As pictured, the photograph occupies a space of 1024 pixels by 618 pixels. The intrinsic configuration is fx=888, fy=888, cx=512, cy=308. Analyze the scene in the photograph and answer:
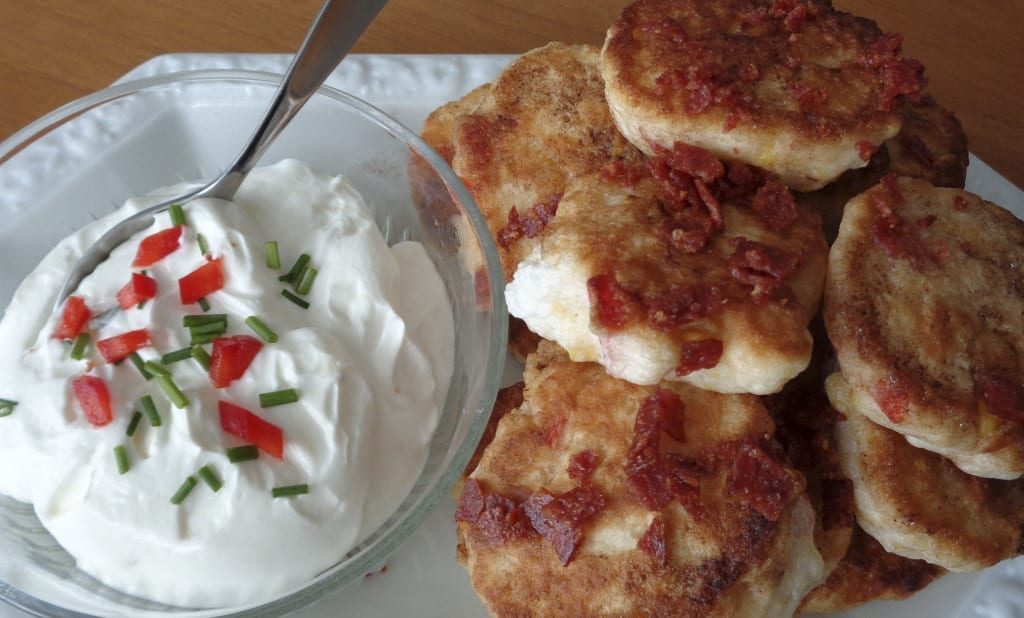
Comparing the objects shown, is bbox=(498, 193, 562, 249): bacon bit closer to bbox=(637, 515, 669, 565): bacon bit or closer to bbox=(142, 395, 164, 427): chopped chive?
bbox=(637, 515, 669, 565): bacon bit

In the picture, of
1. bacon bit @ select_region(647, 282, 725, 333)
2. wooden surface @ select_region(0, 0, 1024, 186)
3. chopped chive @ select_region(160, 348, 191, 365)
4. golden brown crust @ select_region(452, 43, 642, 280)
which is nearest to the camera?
bacon bit @ select_region(647, 282, 725, 333)

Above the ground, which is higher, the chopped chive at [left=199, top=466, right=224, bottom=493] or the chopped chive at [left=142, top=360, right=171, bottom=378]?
the chopped chive at [left=142, top=360, right=171, bottom=378]

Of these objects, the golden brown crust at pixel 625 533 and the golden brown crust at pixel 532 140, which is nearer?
the golden brown crust at pixel 625 533

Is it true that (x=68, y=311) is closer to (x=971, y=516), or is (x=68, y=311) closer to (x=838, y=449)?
(x=838, y=449)

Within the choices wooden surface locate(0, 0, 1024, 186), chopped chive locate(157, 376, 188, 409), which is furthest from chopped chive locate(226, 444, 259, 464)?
wooden surface locate(0, 0, 1024, 186)

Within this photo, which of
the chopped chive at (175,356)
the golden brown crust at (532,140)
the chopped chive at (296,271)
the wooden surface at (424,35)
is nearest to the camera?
the chopped chive at (175,356)

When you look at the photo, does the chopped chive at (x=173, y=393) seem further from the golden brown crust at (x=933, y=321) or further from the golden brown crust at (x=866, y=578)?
the golden brown crust at (x=866, y=578)

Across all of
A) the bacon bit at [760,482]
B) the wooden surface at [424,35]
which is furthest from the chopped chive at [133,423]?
the wooden surface at [424,35]
